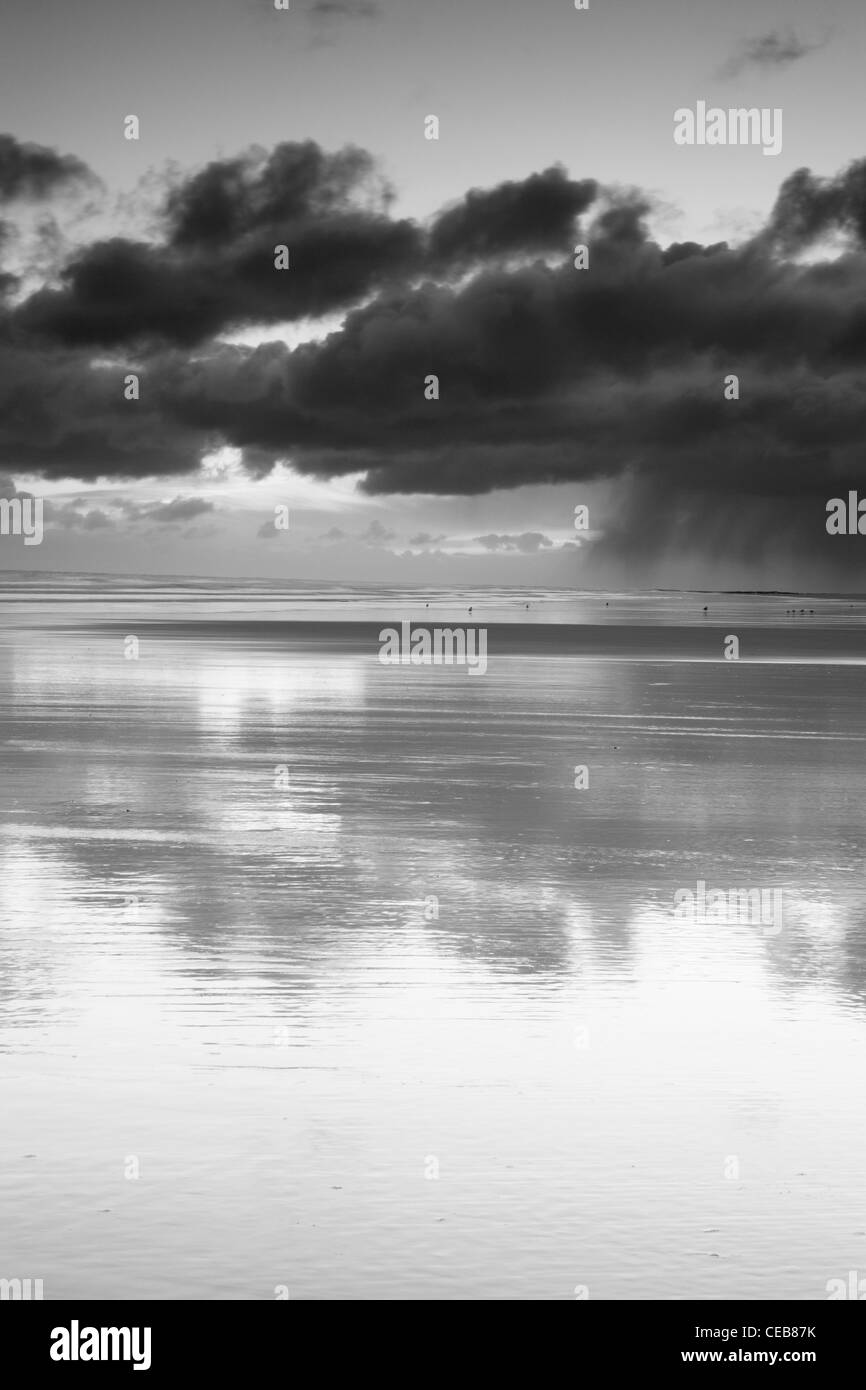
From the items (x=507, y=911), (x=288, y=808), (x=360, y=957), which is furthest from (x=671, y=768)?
(x=360, y=957)

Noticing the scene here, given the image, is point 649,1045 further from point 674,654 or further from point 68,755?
point 674,654

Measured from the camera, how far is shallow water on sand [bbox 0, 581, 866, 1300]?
759cm

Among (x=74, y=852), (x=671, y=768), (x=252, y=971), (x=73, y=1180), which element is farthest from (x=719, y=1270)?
(x=671, y=768)

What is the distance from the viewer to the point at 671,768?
1009 inches

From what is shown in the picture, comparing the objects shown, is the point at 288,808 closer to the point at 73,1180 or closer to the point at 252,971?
the point at 252,971

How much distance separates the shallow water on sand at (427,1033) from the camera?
759 centimetres

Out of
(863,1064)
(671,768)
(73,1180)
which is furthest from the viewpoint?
(671,768)

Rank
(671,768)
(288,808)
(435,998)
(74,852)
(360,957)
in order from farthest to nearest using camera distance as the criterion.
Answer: (671,768) → (288,808) → (74,852) → (360,957) → (435,998)

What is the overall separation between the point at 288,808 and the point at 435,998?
9.39 metres

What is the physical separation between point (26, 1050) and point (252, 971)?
7.49 ft

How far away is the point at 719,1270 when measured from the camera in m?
7.32

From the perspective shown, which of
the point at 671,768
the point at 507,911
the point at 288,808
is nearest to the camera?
the point at 507,911

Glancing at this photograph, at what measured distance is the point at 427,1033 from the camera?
35.7 feet

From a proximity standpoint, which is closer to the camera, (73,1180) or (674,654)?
(73,1180)
